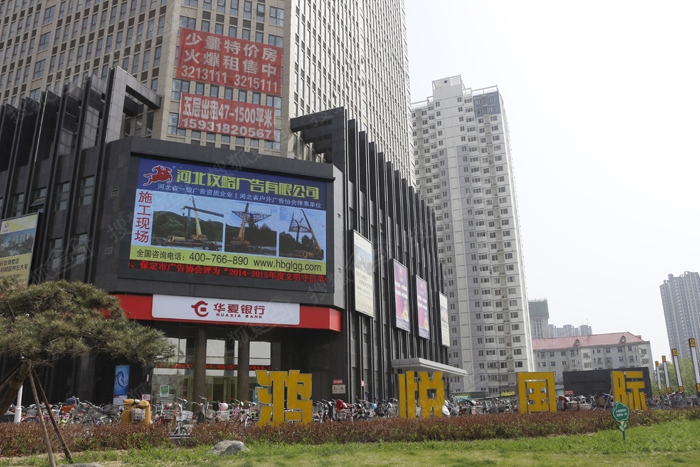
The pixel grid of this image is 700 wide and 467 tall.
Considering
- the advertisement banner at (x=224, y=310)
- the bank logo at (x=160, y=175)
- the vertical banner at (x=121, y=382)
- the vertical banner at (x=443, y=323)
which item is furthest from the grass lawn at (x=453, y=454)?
the vertical banner at (x=443, y=323)

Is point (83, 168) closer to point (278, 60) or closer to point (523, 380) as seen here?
point (278, 60)

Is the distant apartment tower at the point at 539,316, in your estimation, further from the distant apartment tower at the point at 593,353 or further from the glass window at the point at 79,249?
the glass window at the point at 79,249

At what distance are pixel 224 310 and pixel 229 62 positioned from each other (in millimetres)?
20869

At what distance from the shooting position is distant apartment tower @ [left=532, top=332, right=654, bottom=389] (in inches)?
4761

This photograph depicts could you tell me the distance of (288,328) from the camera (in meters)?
42.5

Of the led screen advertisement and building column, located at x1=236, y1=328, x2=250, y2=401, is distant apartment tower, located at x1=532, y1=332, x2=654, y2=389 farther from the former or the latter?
building column, located at x1=236, y1=328, x2=250, y2=401

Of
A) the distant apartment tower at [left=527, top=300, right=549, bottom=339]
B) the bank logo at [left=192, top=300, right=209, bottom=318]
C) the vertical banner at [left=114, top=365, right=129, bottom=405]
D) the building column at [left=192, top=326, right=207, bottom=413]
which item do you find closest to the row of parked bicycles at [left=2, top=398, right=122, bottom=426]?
the vertical banner at [left=114, top=365, right=129, bottom=405]

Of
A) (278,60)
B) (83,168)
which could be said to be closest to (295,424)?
(83,168)

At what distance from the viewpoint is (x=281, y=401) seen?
21047mm

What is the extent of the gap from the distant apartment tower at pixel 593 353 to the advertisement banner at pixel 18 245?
4085 inches

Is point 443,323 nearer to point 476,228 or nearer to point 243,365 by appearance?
point 243,365

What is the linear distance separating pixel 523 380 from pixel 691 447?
10.1 meters

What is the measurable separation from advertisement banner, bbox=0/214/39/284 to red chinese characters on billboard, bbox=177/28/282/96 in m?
15.6

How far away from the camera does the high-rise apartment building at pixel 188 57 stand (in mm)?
45625
